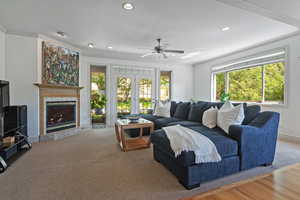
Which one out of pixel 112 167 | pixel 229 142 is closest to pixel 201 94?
pixel 229 142

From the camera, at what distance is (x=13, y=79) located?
3.46 metres

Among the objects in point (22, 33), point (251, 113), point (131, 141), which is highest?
point (22, 33)

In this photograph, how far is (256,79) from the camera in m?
4.66

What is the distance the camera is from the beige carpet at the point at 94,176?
171cm

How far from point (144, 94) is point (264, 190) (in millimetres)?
5320

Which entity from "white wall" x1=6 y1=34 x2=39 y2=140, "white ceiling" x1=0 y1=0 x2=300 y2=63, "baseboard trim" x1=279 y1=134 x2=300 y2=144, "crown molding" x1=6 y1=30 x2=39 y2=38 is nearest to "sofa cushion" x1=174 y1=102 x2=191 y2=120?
"white ceiling" x1=0 y1=0 x2=300 y2=63

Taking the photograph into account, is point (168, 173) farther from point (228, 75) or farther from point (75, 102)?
point (228, 75)

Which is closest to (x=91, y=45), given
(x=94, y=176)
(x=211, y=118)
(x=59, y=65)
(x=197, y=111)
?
(x=59, y=65)

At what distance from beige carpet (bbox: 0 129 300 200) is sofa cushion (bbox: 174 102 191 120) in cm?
148

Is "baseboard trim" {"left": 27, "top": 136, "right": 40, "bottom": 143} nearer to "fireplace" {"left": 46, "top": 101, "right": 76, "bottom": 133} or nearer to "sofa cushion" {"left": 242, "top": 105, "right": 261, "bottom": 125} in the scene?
"fireplace" {"left": 46, "top": 101, "right": 76, "bottom": 133}

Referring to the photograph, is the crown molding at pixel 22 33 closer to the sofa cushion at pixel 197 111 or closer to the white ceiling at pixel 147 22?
the white ceiling at pixel 147 22

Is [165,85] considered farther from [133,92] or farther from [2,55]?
[2,55]

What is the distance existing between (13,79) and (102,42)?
87.7 inches

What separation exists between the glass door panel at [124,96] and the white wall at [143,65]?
0.47 meters
